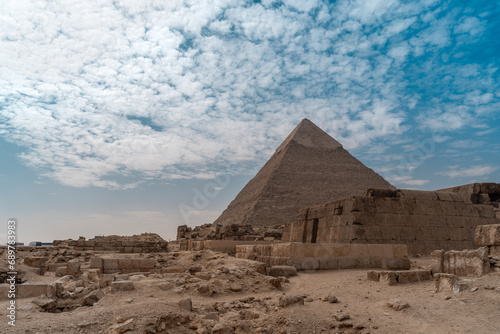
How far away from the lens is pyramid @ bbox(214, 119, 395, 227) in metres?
66.0

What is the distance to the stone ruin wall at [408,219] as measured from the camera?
998 centimetres

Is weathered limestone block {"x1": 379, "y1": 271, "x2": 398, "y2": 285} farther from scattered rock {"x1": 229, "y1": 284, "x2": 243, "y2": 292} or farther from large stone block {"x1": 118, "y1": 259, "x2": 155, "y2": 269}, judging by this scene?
large stone block {"x1": 118, "y1": 259, "x2": 155, "y2": 269}

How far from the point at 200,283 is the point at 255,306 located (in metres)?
1.32

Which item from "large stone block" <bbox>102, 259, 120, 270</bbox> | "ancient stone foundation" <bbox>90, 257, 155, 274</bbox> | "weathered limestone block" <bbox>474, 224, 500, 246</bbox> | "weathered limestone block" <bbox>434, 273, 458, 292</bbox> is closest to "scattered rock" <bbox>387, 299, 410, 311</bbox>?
"weathered limestone block" <bbox>434, 273, 458, 292</bbox>

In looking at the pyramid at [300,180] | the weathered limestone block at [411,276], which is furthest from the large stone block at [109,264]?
the pyramid at [300,180]

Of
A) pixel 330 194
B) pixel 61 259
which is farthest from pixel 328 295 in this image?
pixel 330 194

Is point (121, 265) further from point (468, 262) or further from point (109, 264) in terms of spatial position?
point (468, 262)

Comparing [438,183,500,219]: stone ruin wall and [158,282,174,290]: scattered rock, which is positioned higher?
[438,183,500,219]: stone ruin wall

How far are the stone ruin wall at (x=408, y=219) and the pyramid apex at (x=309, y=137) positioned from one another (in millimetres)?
70015

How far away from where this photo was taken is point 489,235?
5.43 metres

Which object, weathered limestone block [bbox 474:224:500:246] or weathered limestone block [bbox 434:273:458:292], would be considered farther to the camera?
weathered limestone block [bbox 474:224:500:246]

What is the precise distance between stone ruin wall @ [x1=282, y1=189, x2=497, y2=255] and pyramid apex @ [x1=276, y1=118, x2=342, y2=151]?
70.0m

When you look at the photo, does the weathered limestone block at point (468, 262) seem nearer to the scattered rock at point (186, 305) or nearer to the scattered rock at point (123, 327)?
the scattered rock at point (186, 305)

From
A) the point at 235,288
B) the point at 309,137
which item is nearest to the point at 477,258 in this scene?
the point at 235,288
